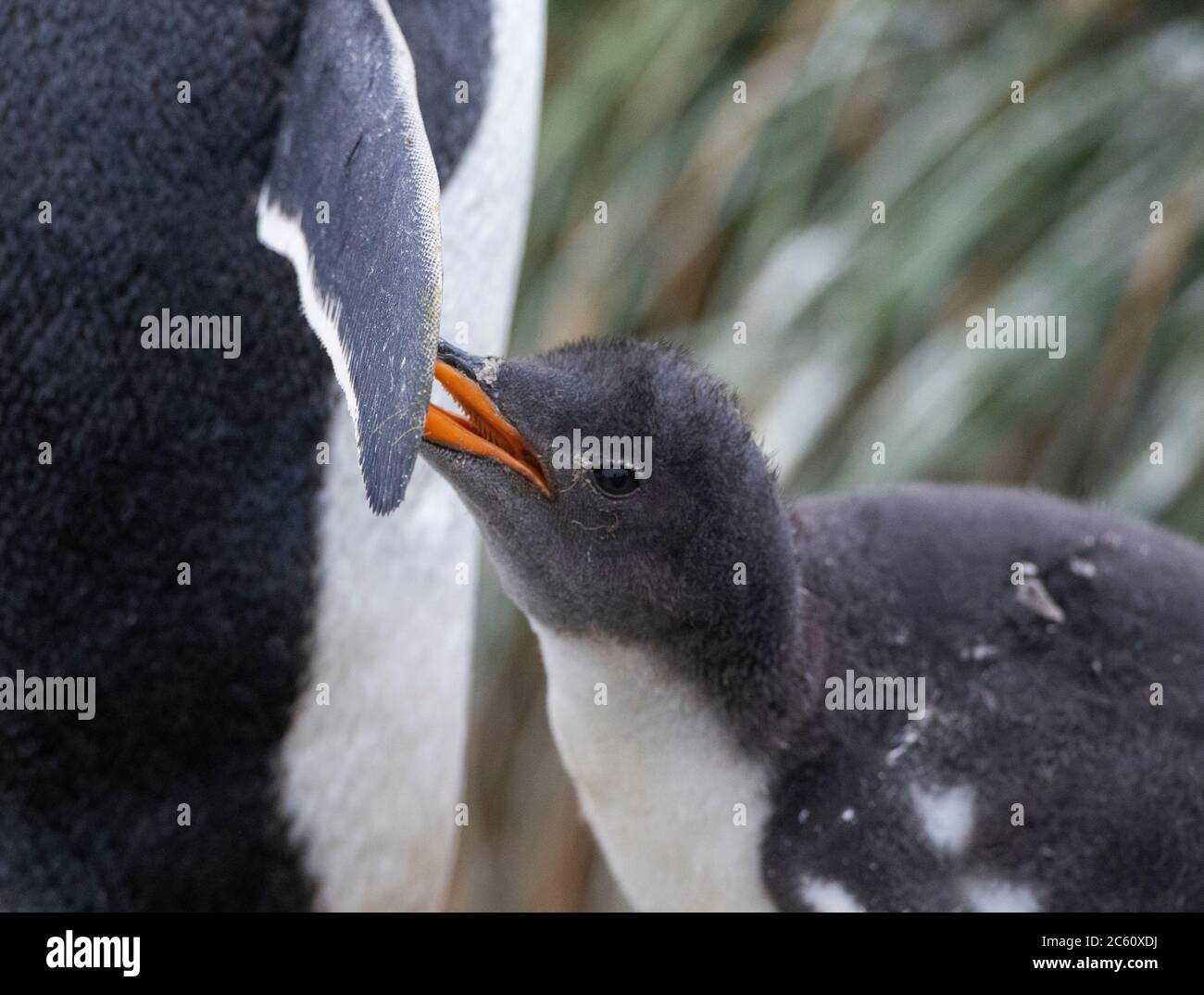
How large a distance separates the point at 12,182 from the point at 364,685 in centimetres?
36

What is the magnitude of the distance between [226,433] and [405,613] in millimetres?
174

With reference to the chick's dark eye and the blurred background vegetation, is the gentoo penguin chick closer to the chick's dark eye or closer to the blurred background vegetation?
the chick's dark eye

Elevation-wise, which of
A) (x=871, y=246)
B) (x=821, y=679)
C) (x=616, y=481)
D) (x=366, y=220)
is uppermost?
(x=871, y=246)

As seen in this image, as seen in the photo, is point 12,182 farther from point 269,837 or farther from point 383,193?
point 269,837

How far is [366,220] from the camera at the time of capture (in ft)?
2.45

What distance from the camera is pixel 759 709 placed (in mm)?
938

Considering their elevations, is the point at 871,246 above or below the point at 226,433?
above

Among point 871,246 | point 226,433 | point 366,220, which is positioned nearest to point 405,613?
point 226,433

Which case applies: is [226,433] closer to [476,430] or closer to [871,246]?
[476,430]

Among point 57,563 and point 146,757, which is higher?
point 57,563

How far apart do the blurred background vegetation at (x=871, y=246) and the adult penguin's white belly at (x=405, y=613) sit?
1.94ft

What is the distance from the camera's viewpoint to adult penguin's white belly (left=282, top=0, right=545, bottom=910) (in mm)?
977

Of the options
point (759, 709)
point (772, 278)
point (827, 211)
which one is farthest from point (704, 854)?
point (827, 211)

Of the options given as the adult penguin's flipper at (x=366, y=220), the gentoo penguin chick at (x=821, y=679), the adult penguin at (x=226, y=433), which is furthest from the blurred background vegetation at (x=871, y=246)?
the adult penguin's flipper at (x=366, y=220)
